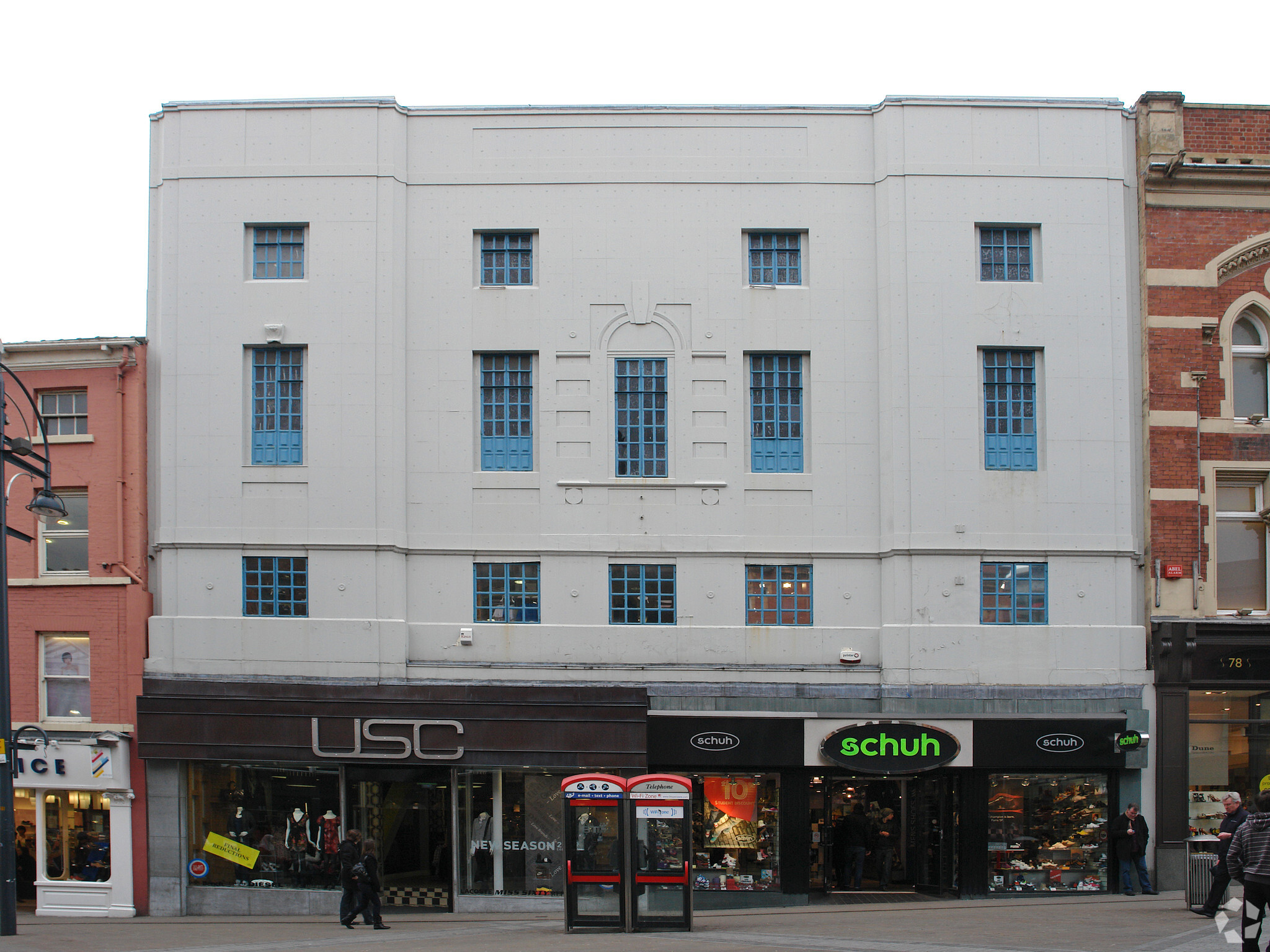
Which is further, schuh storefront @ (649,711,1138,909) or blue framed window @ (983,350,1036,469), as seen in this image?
blue framed window @ (983,350,1036,469)

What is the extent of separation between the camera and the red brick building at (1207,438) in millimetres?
19922

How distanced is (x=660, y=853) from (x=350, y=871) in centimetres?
496

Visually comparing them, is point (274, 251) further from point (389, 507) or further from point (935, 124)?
point (935, 124)

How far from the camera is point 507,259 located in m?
21.0

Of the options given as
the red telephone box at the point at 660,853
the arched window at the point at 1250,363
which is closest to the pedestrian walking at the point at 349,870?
the red telephone box at the point at 660,853

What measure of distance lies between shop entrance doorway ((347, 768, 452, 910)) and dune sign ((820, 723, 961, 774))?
679cm

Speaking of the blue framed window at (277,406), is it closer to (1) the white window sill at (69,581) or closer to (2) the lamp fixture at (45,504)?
(1) the white window sill at (69,581)

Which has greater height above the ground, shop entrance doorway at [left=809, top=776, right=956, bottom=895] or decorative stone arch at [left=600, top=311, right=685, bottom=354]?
decorative stone arch at [left=600, top=311, right=685, bottom=354]

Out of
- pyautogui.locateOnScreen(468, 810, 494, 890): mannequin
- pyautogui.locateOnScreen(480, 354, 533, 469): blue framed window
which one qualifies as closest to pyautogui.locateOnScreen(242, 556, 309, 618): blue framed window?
pyautogui.locateOnScreen(480, 354, 533, 469): blue framed window

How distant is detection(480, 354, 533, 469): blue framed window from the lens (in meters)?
20.7

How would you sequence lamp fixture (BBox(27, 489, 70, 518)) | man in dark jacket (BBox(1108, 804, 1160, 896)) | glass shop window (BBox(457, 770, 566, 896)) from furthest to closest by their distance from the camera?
glass shop window (BBox(457, 770, 566, 896))
man in dark jacket (BBox(1108, 804, 1160, 896))
lamp fixture (BBox(27, 489, 70, 518))

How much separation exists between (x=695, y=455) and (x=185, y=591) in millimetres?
9330

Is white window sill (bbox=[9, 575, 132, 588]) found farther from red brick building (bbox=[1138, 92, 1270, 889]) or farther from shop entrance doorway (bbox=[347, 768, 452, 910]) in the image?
red brick building (bbox=[1138, 92, 1270, 889])

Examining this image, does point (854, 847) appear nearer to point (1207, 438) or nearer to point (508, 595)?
point (508, 595)
